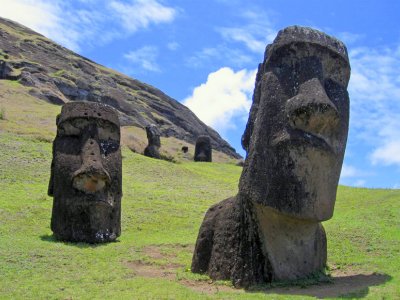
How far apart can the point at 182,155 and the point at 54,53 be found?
45.8m

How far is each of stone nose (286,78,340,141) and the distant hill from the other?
2140 inches

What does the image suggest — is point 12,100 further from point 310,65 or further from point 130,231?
point 310,65

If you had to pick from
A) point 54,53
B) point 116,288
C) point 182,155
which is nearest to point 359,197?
point 116,288

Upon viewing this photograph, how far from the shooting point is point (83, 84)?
267ft

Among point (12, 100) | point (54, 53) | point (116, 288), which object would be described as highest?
point (54, 53)

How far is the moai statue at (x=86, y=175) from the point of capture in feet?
48.7

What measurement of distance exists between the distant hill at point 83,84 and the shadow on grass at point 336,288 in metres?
54.5

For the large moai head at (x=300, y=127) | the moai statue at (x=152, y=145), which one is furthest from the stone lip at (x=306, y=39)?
the moai statue at (x=152, y=145)

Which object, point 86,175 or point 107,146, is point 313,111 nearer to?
point 86,175

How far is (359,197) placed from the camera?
958 inches

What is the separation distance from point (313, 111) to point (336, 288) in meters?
3.00

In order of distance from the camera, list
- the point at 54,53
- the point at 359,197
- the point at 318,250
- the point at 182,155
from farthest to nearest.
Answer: the point at 54,53
the point at 182,155
the point at 359,197
the point at 318,250

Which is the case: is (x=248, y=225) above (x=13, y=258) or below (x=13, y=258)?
above

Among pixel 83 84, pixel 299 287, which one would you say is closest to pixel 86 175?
pixel 299 287
